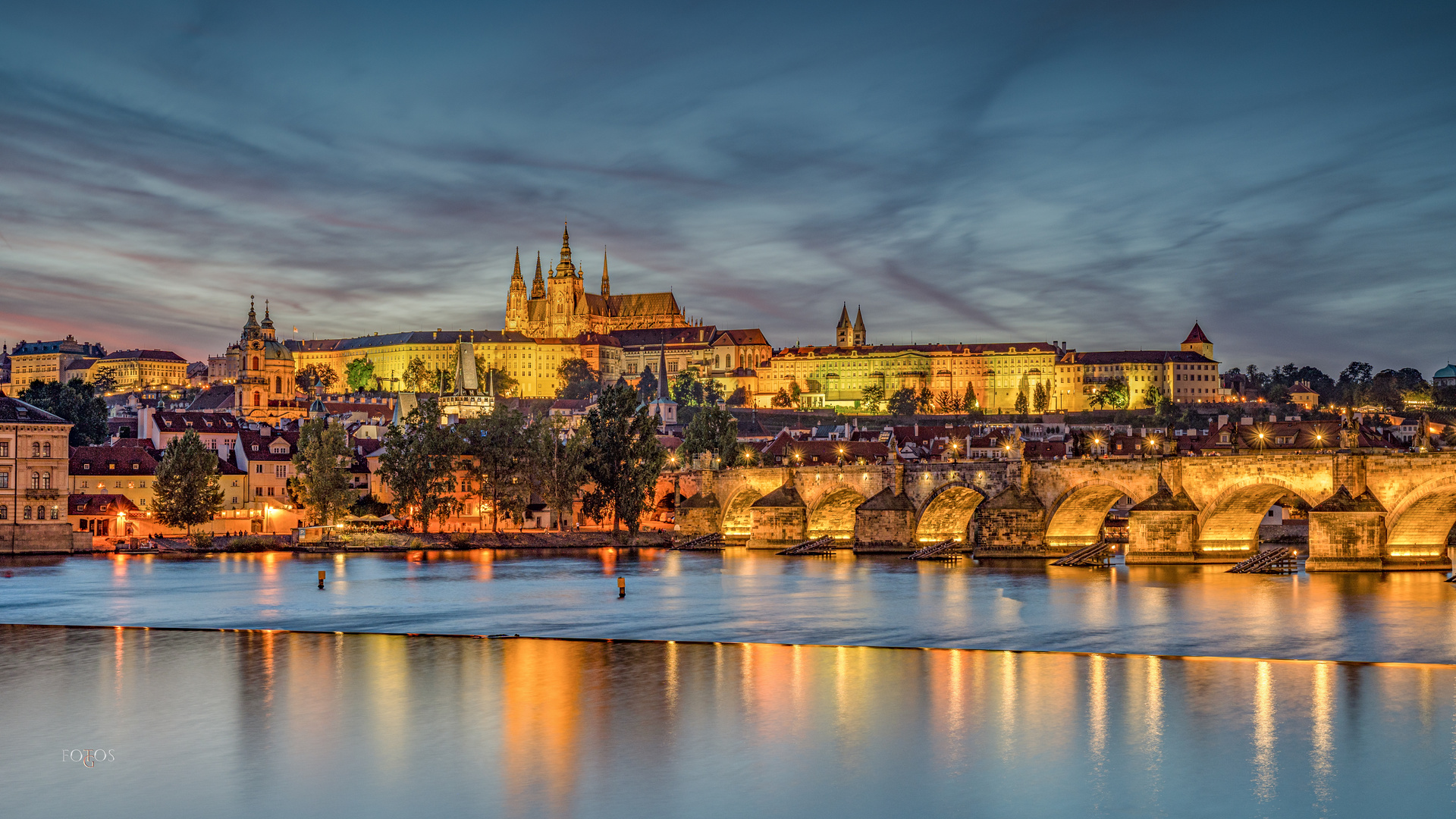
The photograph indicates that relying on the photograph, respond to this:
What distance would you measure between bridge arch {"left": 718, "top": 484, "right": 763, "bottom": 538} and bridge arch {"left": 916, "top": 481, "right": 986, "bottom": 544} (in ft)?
44.2

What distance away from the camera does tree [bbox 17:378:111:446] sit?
9106 cm

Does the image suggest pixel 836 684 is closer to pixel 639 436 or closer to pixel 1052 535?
pixel 1052 535

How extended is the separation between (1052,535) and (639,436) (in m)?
23.7

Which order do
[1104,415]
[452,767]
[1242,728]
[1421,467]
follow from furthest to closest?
1. [1104,415]
2. [1421,467]
3. [1242,728]
4. [452,767]

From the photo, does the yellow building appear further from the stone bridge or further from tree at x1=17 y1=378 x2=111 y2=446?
tree at x1=17 y1=378 x2=111 y2=446

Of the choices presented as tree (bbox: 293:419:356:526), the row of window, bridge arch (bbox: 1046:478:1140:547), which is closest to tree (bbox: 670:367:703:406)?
tree (bbox: 293:419:356:526)

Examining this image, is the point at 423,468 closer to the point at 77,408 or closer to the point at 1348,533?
the point at 77,408

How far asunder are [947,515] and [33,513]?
43.1 metres

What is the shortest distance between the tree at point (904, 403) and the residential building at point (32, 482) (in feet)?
440

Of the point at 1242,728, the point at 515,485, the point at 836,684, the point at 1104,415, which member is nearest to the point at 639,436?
the point at 515,485

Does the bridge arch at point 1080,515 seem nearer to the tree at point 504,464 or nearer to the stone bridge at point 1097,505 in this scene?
the stone bridge at point 1097,505

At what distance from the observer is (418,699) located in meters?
26.0

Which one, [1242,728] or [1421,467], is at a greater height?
[1421,467]

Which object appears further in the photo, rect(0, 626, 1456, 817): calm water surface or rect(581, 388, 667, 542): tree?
rect(581, 388, 667, 542): tree
